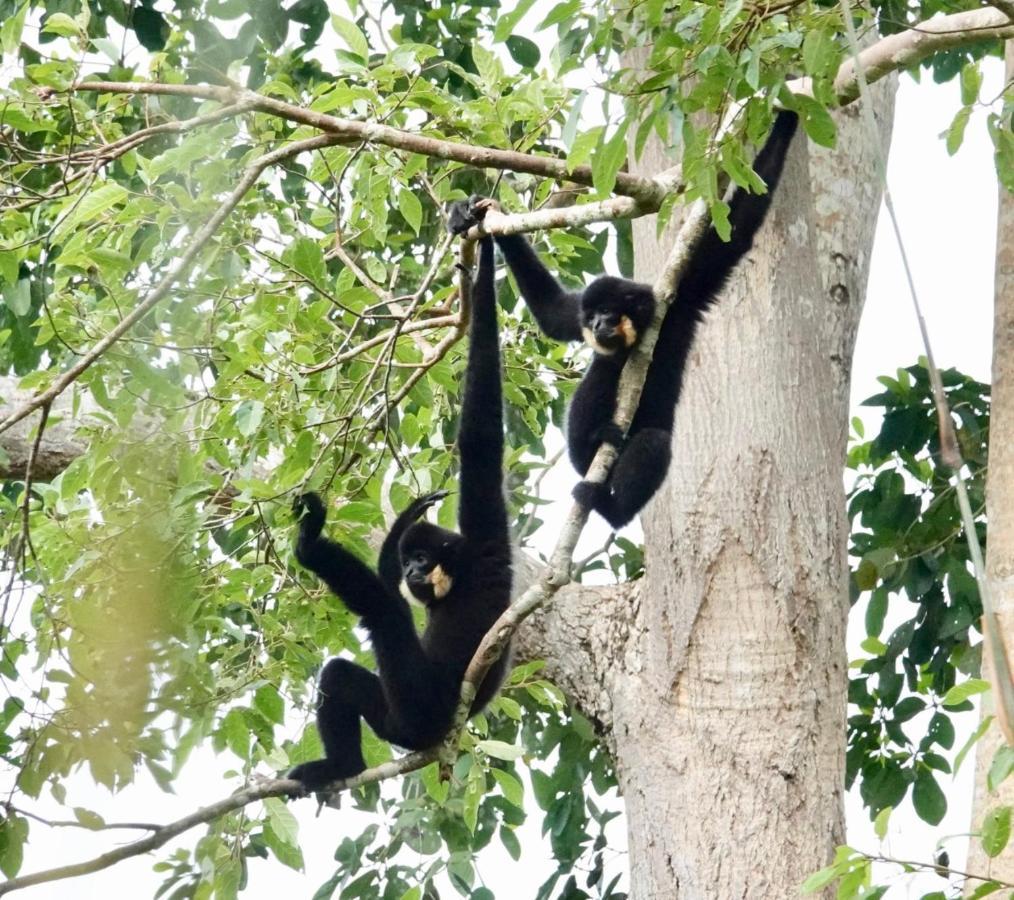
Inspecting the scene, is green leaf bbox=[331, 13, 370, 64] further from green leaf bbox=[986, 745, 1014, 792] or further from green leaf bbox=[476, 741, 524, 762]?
green leaf bbox=[986, 745, 1014, 792]

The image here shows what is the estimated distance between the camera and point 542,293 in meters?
5.25

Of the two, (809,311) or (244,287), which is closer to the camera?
(244,287)

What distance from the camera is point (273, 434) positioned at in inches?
154

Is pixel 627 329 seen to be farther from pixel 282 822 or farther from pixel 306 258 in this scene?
pixel 282 822

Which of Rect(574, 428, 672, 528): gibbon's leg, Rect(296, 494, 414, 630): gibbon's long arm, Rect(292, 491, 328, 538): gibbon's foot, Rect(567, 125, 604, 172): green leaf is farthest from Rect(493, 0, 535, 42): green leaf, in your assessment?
Rect(574, 428, 672, 528): gibbon's leg

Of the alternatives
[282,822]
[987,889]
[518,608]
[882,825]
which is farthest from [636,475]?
[987,889]

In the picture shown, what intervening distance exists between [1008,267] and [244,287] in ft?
8.97

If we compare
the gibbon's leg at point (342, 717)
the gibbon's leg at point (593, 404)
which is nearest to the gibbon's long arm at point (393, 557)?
the gibbon's leg at point (342, 717)

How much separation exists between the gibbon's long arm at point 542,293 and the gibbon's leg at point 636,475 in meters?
0.70

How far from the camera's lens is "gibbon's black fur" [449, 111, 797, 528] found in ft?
14.9

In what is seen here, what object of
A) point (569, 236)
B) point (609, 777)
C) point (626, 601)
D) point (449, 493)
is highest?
point (569, 236)

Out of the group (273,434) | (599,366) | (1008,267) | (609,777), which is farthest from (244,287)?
(609,777)

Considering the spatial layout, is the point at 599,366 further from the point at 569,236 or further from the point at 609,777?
the point at 609,777

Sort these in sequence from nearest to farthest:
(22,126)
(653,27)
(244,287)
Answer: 1. (653,27)
2. (22,126)
3. (244,287)
